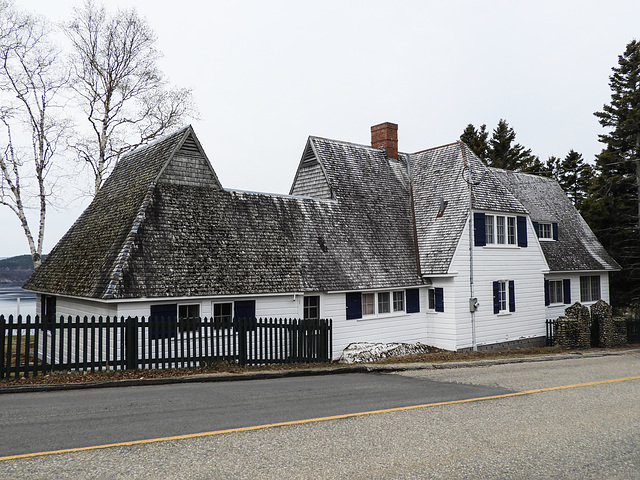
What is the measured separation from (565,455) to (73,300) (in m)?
15.9

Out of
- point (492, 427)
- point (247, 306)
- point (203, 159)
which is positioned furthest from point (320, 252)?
point (492, 427)

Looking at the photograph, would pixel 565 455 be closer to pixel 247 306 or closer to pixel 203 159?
pixel 247 306

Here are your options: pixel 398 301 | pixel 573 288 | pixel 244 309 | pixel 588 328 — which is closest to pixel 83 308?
pixel 244 309

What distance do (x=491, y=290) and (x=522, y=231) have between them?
3.56m

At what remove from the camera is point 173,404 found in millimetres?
9758

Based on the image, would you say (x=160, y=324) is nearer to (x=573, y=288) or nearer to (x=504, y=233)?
(x=504, y=233)

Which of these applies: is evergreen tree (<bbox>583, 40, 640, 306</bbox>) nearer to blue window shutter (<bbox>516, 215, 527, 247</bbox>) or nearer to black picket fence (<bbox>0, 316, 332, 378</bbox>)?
blue window shutter (<bbox>516, 215, 527, 247</bbox>)

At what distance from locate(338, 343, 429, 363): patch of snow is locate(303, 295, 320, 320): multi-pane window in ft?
A: 5.69

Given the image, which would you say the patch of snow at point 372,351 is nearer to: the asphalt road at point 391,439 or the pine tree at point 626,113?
the asphalt road at point 391,439

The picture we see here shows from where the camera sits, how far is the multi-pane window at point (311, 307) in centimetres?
1906

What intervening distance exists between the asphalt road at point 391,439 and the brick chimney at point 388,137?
16.8 meters

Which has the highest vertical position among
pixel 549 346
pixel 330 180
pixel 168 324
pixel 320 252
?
pixel 330 180

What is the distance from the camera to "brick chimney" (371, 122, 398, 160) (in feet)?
88.2

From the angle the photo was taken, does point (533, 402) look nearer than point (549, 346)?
Yes
